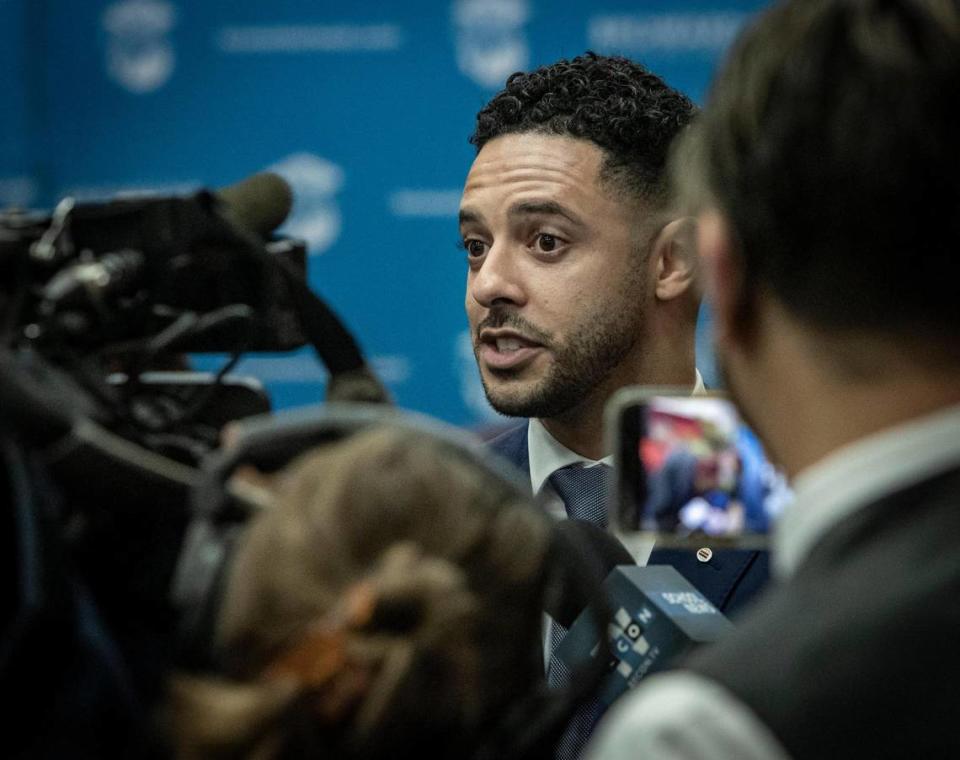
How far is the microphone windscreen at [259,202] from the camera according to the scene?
951mm

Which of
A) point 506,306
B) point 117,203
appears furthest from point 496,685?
point 506,306

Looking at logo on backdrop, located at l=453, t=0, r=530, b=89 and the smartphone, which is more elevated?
the smartphone

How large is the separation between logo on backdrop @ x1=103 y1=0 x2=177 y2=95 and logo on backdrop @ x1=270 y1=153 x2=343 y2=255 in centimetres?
41

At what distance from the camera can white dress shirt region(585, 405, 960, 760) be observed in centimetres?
63

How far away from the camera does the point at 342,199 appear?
11.2 feet

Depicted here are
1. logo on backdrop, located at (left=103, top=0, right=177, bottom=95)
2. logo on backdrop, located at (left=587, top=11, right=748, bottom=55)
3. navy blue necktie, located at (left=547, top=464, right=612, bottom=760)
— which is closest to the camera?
navy blue necktie, located at (left=547, top=464, right=612, bottom=760)

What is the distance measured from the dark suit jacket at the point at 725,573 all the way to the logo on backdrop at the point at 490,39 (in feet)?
6.55

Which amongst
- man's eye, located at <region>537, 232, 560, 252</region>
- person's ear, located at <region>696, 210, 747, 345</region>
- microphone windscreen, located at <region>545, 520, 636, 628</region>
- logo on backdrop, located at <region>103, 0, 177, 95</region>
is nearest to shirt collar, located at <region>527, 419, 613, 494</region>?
man's eye, located at <region>537, 232, 560, 252</region>

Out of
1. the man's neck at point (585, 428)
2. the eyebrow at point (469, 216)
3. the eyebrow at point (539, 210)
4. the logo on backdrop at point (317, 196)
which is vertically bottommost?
the logo on backdrop at point (317, 196)

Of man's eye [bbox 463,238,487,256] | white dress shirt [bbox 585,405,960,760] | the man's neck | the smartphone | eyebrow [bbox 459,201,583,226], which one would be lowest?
the man's neck

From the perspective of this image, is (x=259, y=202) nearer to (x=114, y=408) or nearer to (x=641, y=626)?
(x=114, y=408)

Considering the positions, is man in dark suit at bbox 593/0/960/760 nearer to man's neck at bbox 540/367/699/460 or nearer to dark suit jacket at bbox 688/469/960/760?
dark suit jacket at bbox 688/469/960/760

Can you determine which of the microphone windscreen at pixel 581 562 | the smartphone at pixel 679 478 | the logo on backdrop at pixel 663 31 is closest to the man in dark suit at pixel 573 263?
the microphone windscreen at pixel 581 562

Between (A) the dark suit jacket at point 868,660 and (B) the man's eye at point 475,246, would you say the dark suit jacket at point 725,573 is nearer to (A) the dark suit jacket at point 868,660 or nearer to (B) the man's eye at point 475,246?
(B) the man's eye at point 475,246
